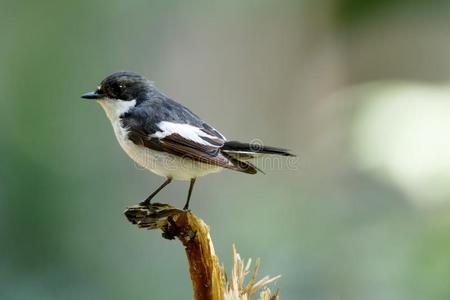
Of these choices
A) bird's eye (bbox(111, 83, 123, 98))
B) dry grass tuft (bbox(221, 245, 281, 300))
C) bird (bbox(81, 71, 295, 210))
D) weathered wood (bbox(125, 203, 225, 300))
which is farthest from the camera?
bird's eye (bbox(111, 83, 123, 98))

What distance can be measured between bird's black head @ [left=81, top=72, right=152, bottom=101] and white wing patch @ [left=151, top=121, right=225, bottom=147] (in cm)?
38

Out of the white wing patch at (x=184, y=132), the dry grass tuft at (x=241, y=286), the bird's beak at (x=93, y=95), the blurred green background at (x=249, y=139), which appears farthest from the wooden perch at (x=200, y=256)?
the blurred green background at (x=249, y=139)

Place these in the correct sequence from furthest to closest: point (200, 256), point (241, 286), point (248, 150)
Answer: point (248, 150) → point (200, 256) → point (241, 286)

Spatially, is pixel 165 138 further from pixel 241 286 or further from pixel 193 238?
pixel 241 286

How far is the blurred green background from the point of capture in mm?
3730

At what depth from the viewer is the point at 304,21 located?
23.8 feet

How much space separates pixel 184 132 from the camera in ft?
11.6

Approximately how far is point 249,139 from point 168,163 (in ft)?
10.6

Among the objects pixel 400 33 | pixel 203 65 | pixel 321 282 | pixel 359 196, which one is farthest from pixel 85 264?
pixel 400 33

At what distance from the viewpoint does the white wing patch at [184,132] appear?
350 centimetres

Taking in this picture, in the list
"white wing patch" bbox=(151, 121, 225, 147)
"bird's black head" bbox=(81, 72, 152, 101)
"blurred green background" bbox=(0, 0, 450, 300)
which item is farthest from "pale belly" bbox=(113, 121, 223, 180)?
"blurred green background" bbox=(0, 0, 450, 300)

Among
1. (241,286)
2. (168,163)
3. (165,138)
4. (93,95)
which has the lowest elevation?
(241,286)

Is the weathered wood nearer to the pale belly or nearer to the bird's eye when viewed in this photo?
the pale belly

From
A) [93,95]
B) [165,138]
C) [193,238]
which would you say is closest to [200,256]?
[193,238]
